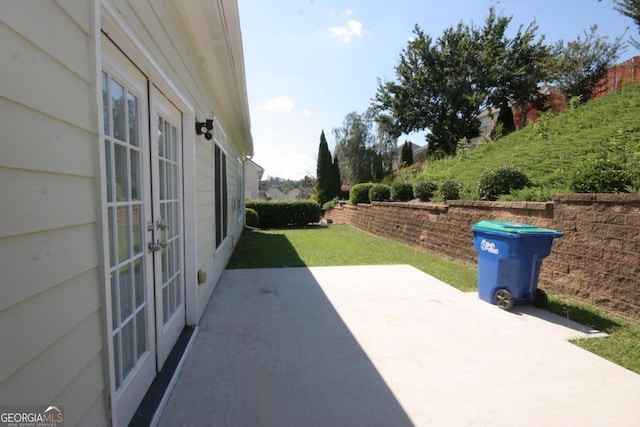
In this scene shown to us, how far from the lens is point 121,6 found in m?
1.68

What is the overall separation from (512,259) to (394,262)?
10.6 feet

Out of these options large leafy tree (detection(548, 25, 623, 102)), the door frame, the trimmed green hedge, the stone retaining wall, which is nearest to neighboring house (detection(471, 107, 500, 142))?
large leafy tree (detection(548, 25, 623, 102))

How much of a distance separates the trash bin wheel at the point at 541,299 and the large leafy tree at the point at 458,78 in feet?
57.7

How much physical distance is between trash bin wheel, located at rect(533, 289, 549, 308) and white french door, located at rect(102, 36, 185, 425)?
422 centimetres

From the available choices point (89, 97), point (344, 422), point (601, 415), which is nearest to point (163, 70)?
point (89, 97)

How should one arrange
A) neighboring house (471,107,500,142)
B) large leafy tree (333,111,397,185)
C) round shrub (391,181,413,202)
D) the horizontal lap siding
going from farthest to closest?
1. large leafy tree (333,111,397,185)
2. neighboring house (471,107,500,142)
3. round shrub (391,181,413,202)
4. the horizontal lap siding

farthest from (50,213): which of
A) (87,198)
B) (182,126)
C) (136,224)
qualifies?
(182,126)

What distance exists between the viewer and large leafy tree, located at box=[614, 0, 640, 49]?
11859mm

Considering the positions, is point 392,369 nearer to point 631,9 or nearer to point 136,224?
point 136,224

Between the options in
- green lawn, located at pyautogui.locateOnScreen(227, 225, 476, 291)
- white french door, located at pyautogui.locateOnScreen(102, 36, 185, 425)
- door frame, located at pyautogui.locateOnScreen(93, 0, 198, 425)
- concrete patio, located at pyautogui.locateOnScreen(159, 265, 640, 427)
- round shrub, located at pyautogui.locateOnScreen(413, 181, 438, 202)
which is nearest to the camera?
door frame, located at pyautogui.locateOnScreen(93, 0, 198, 425)

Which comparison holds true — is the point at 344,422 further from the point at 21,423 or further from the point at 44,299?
the point at 44,299

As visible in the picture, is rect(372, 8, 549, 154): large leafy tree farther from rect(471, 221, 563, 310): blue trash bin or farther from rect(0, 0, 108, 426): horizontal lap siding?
rect(0, 0, 108, 426): horizontal lap siding

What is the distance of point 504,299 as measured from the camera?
4031 mm

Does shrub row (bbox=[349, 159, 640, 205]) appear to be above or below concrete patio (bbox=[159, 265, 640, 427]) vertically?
above
